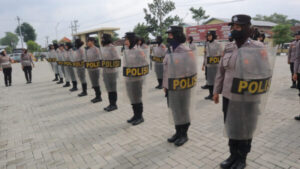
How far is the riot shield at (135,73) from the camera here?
4539 millimetres

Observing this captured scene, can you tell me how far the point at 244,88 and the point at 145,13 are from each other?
1643 inches

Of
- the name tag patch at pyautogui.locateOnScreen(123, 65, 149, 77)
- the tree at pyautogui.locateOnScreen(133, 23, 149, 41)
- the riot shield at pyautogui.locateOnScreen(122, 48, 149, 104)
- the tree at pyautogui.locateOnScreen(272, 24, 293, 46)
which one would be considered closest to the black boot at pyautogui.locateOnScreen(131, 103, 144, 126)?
the riot shield at pyautogui.locateOnScreen(122, 48, 149, 104)

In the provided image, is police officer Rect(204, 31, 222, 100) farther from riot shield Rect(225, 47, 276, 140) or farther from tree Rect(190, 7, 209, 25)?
tree Rect(190, 7, 209, 25)

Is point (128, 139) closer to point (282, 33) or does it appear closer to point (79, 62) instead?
point (79, 62)

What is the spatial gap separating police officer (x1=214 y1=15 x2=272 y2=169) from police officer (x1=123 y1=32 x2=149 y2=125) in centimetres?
215

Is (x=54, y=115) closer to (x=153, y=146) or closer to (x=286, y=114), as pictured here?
(x=153, y=146)

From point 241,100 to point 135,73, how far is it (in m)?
2.57

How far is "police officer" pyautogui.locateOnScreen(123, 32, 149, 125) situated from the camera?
4.54m

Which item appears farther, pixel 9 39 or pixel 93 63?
pixel 9 39

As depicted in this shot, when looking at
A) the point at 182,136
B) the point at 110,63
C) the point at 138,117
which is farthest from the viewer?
the point at 110,63

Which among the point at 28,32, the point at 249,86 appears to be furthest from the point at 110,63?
the point at 28,32

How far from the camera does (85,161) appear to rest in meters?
3.37

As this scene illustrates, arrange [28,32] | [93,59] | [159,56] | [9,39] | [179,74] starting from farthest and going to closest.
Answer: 1. [9,39]
2. [28,32]
3. [159,56]
4. [93,59]
5. [179,74]

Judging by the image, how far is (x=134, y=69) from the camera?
4.53 metres
